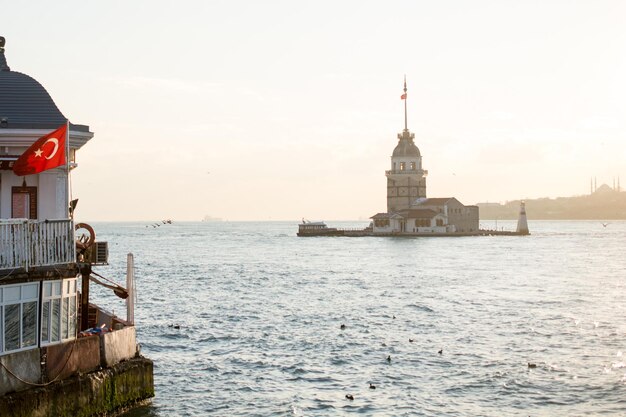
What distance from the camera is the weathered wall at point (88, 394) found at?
2216cm

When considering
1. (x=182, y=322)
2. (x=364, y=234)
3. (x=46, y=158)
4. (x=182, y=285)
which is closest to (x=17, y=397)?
(x=46, y=158)

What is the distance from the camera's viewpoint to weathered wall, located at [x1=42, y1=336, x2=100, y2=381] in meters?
23.7

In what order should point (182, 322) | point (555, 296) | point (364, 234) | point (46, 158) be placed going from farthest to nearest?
point (364, 234), point (555, 296), point (182, 322), point (46, 158)

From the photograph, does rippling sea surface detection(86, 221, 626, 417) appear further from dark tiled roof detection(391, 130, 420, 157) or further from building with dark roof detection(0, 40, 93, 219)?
dark tiled roof detection(391, 130, 420, 157)

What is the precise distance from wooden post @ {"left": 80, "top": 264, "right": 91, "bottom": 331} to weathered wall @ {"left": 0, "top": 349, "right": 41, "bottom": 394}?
3.31 m

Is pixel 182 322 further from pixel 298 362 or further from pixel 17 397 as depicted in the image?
pixel 17 397

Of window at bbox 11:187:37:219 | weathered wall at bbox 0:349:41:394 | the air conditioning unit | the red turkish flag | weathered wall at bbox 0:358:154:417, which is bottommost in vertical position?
weathered wall at bbox 0:358:154:417

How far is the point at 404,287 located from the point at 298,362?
41.3m

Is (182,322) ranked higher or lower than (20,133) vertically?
lower

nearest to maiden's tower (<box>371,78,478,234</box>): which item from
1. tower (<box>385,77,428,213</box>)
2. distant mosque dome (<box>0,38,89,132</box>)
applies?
→ tower (<box>385,77,428,213</box>)

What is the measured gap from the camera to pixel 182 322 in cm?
5294

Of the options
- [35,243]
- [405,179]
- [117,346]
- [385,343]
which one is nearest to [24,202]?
[35,243]

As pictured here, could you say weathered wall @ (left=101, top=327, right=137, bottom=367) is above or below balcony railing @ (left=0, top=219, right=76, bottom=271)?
below

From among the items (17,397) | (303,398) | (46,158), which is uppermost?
(46,158)
